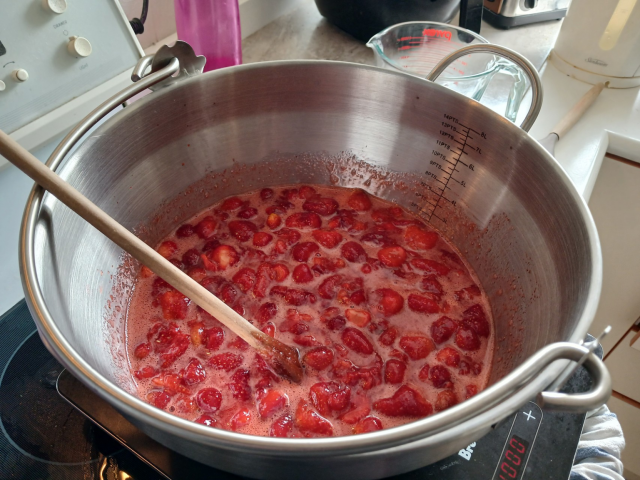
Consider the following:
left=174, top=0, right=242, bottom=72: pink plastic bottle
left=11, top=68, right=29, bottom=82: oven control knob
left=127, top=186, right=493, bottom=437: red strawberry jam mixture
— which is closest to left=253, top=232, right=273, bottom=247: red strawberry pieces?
left=127, top=186, right=493, bottom=437: red strawberry jam mixture

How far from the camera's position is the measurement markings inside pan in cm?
94

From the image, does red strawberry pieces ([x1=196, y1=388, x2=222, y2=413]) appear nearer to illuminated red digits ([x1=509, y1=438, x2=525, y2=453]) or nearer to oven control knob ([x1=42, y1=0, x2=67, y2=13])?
illuminated red digits ([x1=509, y1=438, x2=525, y2=453])

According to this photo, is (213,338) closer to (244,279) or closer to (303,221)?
(244,279)

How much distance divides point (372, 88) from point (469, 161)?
251 millimetres

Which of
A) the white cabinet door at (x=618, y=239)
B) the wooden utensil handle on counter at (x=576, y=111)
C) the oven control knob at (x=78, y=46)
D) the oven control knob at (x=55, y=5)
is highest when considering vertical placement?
the oven control knob at (x=55, y=5)

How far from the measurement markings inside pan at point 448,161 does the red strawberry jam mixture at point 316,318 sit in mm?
66

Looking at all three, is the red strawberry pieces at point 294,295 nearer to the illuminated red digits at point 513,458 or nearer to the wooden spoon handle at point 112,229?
the wooden spoon handle at point 112,229

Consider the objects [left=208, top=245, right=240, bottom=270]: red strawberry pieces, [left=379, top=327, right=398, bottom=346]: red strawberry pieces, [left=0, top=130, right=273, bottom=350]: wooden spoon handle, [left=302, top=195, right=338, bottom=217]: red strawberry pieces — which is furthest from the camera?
[left=302, top=195, right=338, bottom=217]: red strawberry pieces

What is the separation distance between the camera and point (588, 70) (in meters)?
1.28

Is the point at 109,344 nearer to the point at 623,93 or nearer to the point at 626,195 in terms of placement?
the point at 626,195

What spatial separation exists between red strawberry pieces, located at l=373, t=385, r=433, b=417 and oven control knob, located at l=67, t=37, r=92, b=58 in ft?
2.70

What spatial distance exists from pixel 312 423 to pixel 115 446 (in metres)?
0.31

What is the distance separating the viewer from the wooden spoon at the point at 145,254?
60 centimetres

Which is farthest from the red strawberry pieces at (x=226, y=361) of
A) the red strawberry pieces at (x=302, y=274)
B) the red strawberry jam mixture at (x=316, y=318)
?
the red strawberry pieces at (x=302, y=274)
